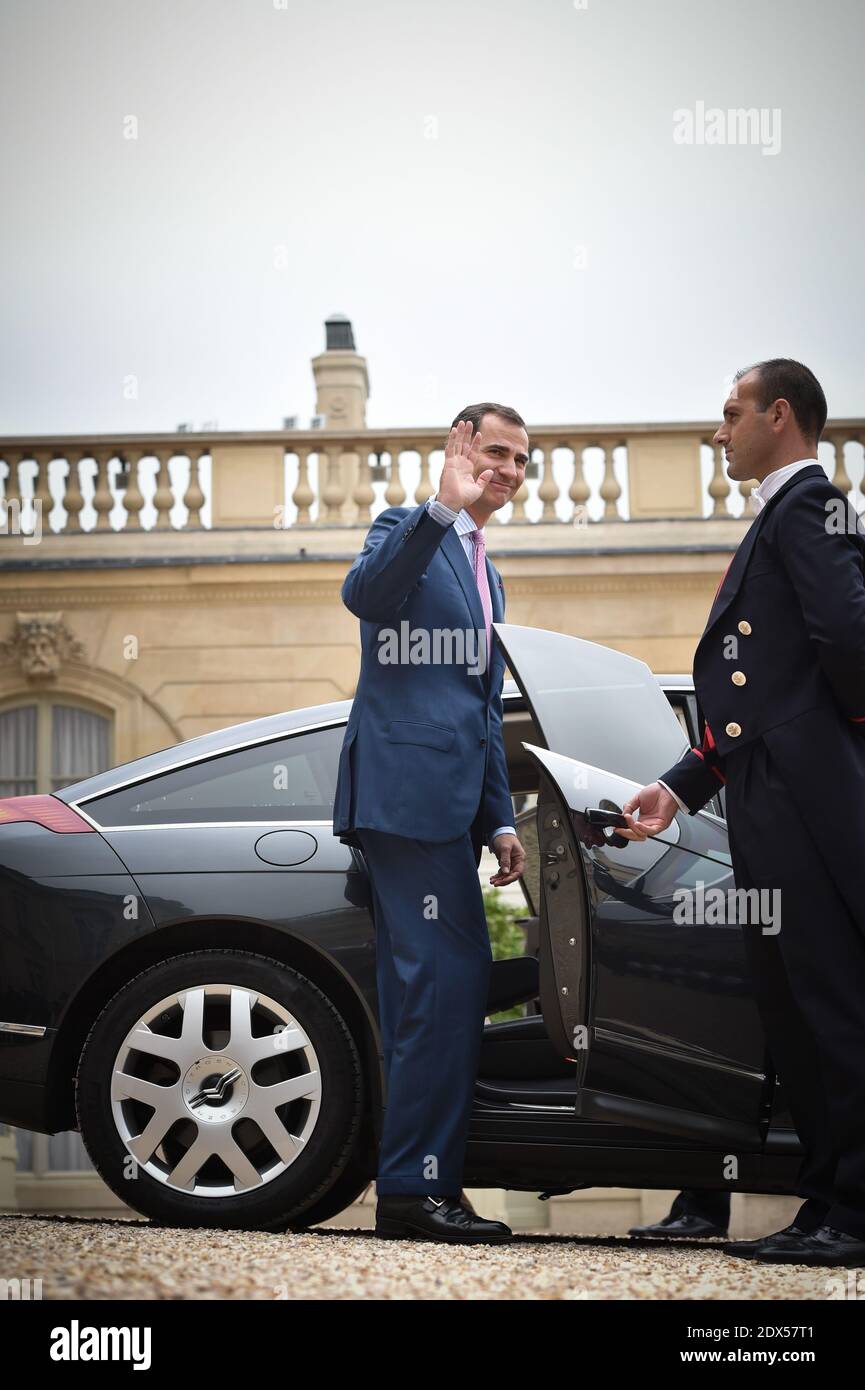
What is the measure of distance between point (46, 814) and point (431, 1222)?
1.47 meters

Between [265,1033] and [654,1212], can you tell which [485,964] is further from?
[654,1212]

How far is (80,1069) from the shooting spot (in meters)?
3.59

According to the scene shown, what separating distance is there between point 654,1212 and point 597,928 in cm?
972

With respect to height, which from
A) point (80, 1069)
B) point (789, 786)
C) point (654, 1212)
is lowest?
point (654, 1212)

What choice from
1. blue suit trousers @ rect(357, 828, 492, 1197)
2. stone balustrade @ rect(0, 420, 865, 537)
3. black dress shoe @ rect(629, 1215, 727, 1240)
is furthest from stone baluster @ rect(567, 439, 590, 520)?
blue suit trousers @ rect(357, 828, 492, 1197)

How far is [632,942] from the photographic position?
3363mm

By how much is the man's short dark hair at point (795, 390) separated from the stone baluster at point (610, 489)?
998 centimetres

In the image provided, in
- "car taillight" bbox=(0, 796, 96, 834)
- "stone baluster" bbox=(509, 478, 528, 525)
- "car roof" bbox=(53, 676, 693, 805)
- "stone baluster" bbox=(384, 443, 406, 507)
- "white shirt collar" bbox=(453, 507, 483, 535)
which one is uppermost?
"stone baluster" bbox=(384, 443, 406, 507)

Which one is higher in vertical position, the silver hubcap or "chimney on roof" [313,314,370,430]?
"chimney on roof" [313,314,370,430]

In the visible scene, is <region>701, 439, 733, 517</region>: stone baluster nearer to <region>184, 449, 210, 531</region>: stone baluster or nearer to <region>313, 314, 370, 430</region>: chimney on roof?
<region>184, 449, 210, 531</region>: stone baluster

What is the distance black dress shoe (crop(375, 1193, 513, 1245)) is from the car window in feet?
3.31

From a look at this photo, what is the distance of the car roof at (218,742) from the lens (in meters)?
3.90

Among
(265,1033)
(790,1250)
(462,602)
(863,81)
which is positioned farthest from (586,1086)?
(863,81)

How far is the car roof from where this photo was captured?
3.90 m
